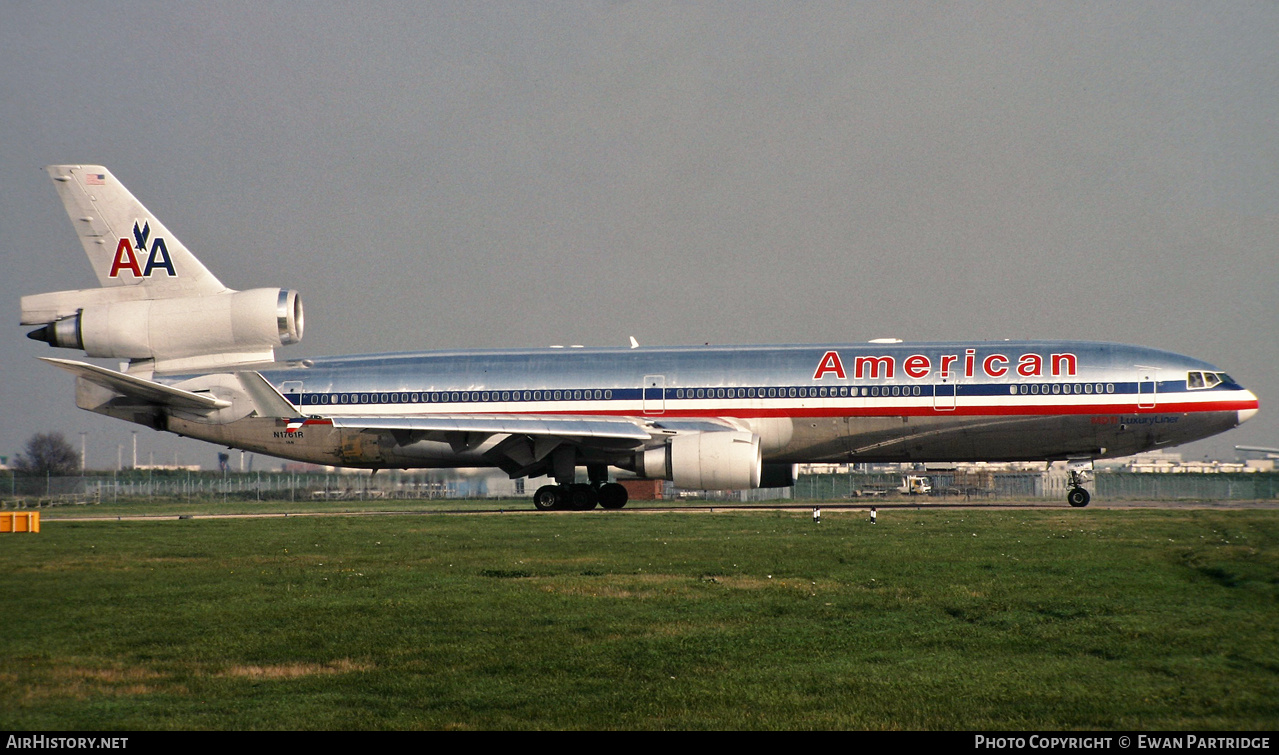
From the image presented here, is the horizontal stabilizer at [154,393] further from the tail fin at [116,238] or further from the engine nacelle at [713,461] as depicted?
the engine nacelle at [713,461]

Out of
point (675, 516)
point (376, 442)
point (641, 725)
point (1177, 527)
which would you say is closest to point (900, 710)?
point (641, 725)

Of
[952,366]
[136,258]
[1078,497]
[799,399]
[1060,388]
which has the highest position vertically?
[136,258]

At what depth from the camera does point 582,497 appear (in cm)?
3250

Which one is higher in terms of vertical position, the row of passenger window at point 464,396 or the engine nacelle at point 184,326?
the engine nacelle at point 184,326

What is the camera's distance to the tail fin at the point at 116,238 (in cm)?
3038

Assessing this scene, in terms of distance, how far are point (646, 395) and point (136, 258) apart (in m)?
14.5

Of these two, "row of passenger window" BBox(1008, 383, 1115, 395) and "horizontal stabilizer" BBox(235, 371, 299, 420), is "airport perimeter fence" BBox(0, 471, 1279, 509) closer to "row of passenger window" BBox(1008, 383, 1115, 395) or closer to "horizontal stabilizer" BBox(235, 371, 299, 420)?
"horizontal stabilizer" BBox(235, 371, 299, 420)

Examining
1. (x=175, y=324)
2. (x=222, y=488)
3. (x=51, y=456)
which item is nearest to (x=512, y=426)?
(x=175, y=324)

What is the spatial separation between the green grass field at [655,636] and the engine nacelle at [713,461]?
10.4 meters

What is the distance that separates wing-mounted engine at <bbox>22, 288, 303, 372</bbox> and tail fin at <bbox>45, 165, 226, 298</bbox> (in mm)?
451

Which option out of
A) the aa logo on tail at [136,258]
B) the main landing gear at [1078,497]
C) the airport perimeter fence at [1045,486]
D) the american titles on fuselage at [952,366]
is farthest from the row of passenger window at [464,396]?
the airport perimeter fence at [1045,486]

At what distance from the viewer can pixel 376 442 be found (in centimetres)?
3266

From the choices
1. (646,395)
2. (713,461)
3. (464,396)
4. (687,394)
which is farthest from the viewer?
(464,396)

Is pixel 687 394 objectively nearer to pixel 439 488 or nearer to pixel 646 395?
pixel 646 395
